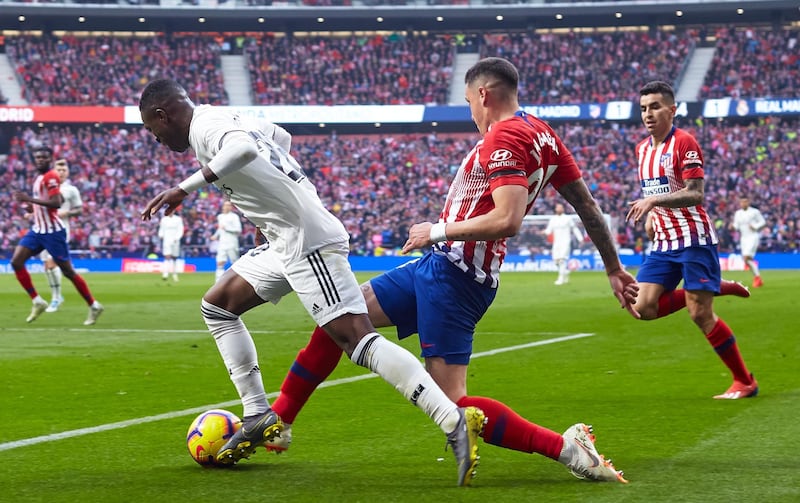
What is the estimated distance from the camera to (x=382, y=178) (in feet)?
157

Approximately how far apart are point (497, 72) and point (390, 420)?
2.71 meters

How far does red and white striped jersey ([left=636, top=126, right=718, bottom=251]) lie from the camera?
800 centimetres

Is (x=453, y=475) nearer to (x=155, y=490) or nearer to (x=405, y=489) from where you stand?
(x=405, y=489)

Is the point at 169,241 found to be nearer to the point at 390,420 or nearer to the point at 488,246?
the point at 390,420

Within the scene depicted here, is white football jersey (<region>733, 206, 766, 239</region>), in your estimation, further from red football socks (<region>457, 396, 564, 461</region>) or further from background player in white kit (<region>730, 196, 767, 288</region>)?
red football socks (<region>457, 396, 564, 461</region>)

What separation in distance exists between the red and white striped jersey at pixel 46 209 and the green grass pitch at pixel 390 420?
1431 millimetres

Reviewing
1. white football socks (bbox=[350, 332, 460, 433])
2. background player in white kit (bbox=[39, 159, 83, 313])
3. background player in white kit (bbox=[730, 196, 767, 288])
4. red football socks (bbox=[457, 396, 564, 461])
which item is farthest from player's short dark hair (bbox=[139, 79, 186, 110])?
background player in white kit (bbox=[730, 196, 767, 288])

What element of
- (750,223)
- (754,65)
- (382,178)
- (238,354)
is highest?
(238,354)

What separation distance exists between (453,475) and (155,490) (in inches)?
50.7

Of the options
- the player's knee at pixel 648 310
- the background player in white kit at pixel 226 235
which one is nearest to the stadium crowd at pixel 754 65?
the background player in white kit at pixel 226 235

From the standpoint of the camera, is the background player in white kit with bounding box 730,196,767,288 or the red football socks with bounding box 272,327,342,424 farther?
the background player in white kit with bounding box 730,196,767,288

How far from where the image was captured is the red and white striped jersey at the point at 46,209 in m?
14.8

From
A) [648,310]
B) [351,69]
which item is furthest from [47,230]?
[351,69]

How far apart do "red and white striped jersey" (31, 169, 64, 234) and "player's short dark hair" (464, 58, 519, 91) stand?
36.7 ft
